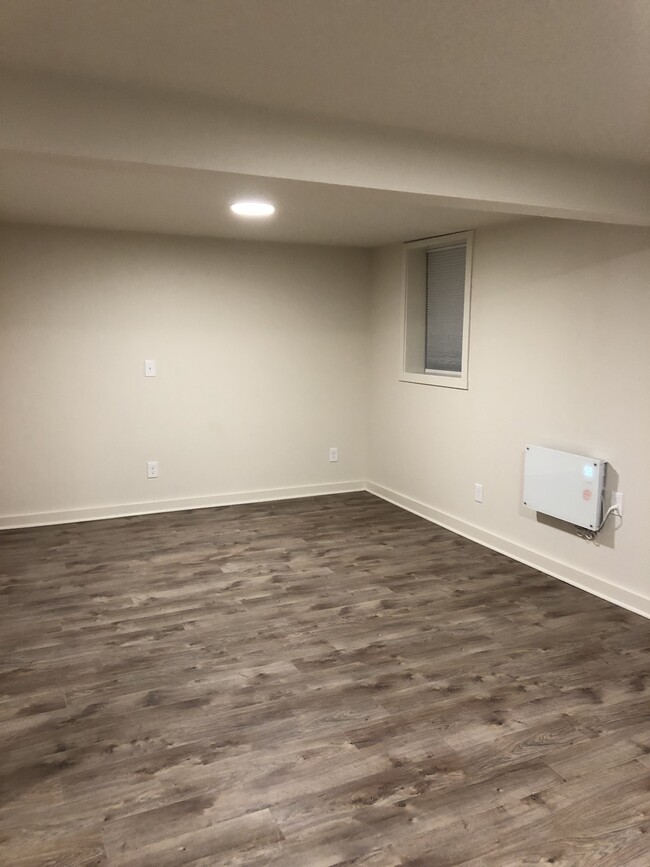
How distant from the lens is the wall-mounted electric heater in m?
3.53

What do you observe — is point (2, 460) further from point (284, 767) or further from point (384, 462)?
point (284, 767)

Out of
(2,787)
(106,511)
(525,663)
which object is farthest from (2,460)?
(525,663)

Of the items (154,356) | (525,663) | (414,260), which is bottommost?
(525,663)

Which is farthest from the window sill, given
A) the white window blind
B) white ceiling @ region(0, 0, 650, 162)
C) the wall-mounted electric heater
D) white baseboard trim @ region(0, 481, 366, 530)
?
white ceiling @ region(0, 0, 650, 162)

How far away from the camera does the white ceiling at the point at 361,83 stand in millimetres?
1592

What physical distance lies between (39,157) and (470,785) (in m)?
2.34

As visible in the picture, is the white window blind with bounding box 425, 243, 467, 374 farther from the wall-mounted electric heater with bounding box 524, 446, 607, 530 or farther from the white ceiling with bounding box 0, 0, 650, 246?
the white ceiling with bounding box 0, 0, 650, 246

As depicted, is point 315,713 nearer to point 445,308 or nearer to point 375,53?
point 375,53

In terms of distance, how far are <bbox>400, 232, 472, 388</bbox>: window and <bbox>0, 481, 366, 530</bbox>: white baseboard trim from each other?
1200 mm

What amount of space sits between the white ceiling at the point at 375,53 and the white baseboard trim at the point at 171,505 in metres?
3.48

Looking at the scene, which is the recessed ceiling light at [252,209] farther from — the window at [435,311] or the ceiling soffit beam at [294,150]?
the window at [435,311]

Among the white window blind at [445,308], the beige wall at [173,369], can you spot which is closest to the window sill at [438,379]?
the white window blind at [445,308]

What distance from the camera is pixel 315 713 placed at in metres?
2.50

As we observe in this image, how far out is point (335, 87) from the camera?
2039 mm
